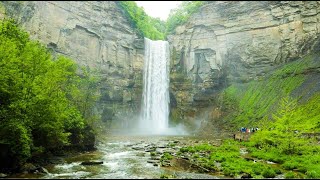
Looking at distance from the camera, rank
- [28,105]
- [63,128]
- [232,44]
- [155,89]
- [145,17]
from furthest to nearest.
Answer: [145,17] < [232,44] < [155,89] < [63,128] < [28,105]

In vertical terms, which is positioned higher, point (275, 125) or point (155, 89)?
point (155, 89)

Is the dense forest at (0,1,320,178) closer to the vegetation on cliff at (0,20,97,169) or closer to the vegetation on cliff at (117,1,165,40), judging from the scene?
the vegetation on cliff at (0,20,97,169)

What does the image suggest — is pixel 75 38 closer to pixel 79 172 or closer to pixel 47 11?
pixel 47 11

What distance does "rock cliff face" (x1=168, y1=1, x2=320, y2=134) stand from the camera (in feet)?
228

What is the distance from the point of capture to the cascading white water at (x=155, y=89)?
74.9 m

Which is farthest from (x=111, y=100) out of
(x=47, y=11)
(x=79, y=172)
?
(x=79, y=172)

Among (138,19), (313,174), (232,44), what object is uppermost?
(138,19)

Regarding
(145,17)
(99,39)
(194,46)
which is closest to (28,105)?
(99,39)

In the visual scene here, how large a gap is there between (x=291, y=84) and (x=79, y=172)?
2140 inches

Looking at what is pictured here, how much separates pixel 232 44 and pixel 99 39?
3463 centimetres

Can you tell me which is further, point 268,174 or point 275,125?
point 275,125

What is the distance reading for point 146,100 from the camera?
251 ft

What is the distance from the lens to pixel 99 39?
73562 millimetres

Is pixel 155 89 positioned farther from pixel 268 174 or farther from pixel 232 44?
pixel 268 174
